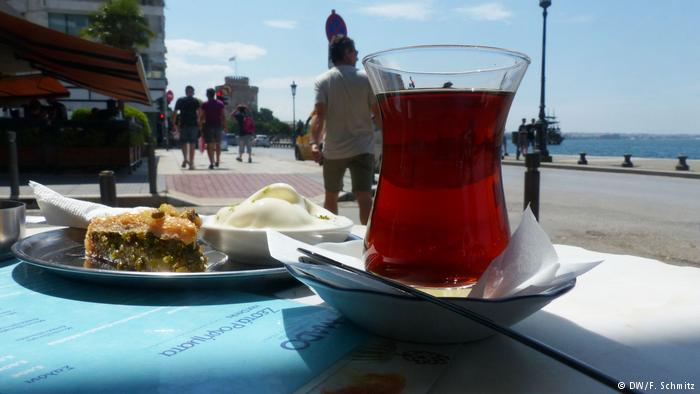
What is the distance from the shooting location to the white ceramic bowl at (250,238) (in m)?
Answer: 1.04

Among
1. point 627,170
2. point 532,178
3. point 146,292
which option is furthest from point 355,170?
point 627,170

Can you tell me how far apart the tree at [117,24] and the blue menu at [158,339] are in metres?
35.1

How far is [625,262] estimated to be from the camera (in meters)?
1.22

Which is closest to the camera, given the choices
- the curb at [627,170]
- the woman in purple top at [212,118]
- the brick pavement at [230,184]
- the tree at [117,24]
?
the brick pavement at [230,184]

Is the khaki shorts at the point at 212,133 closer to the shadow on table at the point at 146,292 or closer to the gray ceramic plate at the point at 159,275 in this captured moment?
the gray ceramic plate at the point at 159,275

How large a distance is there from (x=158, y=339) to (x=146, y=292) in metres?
0.23

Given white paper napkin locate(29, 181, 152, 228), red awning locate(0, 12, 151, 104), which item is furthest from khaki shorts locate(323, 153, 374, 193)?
red awning locate(0, 12, 151, 104)

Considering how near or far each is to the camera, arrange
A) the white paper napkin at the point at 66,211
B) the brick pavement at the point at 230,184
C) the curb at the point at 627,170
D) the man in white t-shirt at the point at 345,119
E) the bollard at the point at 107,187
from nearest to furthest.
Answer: the white paper napkin at the point at 66,211
the man in white t-shirt at the point at 345,119
the bollard at the point at 107,187
the brick pavement at the point at 230,184
the curb at the point at 627,170

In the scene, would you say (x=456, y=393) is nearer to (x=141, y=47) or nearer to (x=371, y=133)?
(x=371, y=133)

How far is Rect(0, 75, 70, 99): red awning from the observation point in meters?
10.1

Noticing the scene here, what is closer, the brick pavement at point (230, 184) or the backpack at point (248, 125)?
the brick pavement at point (230, 184)

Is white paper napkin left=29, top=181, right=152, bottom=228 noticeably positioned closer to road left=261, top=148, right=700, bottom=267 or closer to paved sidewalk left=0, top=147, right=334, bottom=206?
road left=261, top=148, right=700, bottom=267

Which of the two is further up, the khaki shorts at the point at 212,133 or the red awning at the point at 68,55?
the red awning at the point at 68,55

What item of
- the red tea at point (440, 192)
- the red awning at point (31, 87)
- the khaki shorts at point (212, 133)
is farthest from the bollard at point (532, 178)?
the red awning at point (31, 87)
